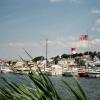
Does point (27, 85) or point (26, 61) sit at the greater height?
point (26, 61)

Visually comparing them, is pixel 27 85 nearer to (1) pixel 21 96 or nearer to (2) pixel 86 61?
(1) pixel 21 96

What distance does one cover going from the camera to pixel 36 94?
5227mm

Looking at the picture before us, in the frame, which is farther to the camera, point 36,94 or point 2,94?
point 2,94

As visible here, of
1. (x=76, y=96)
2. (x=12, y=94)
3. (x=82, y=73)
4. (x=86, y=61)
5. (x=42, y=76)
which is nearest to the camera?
(x=76, y=96)

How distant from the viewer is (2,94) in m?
5.58

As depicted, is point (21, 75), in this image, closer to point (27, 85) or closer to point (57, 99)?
point (27, 85)

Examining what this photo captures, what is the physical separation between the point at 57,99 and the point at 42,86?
24 centimetres

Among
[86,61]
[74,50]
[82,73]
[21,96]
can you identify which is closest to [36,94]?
[21,96]

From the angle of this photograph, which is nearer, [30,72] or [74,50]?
[30,72]

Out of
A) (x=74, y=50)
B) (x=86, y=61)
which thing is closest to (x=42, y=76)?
(x=74, y=50)

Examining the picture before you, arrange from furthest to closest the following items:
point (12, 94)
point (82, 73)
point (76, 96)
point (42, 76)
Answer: point (82, 73) → point (12, 94) → point (42, 76) → point (76, 96)

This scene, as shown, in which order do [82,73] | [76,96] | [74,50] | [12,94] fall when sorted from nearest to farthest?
1. [76,96]
2. [12,94]
3. [82,73]
4. [74,50]

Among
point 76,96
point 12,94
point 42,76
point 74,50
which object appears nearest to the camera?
point 76,96

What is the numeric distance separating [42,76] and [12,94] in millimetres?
667
